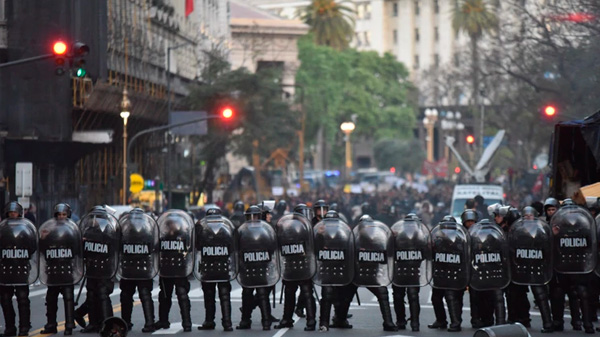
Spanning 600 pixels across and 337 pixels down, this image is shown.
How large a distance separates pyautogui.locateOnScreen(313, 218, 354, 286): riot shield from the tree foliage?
75.8m

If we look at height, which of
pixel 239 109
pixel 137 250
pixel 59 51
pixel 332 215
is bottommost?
pixel 137 250

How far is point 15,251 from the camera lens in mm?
17844

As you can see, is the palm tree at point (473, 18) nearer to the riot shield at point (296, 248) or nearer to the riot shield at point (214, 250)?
the riot shield at point (296, 248)

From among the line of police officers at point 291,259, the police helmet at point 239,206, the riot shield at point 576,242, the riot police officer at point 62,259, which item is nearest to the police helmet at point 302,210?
the line of police officers at point 291,259

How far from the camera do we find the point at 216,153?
2462 inches

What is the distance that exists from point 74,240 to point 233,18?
86.4m

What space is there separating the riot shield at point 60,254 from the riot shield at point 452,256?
15.5 ft

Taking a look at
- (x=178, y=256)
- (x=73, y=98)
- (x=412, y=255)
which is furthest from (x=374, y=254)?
(x=73, y=98)

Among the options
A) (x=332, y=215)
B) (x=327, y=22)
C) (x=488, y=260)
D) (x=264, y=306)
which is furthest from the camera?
(x=327, y=22)

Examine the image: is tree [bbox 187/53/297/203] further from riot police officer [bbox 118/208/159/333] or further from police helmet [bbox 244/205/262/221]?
riot police officer [bbox 118/208/159/333]

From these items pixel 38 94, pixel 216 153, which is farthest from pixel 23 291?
pixel 216 153

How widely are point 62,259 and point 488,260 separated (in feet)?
18.2

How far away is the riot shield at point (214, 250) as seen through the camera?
18.2 meters

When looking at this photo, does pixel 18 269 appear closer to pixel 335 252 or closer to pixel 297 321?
pixel 335 252
